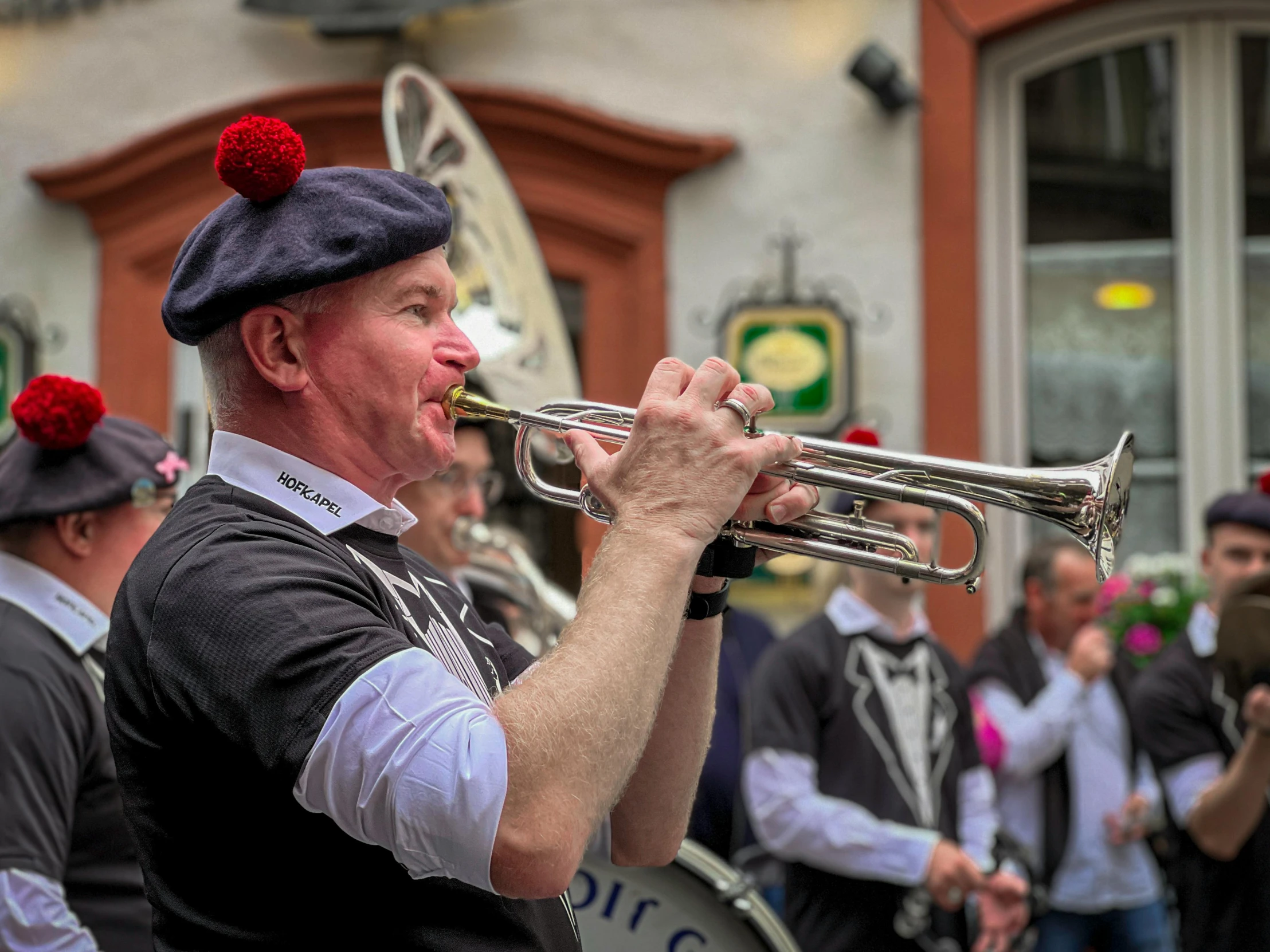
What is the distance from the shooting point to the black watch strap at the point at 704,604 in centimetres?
199

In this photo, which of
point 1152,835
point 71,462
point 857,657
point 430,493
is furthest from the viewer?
point 1152,835

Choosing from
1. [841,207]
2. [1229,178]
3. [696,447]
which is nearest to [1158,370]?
[1229,178]

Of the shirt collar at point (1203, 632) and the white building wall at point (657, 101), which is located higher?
the white building wall at point (657, 101)

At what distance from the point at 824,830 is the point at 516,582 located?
1025 millimetres

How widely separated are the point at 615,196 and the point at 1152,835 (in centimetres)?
359

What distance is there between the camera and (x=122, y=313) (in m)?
7.19

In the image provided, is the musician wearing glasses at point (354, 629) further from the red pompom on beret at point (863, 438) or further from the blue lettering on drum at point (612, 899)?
the red pompom on beret at point (863, 438)

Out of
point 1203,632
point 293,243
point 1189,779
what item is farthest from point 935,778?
point 293,243

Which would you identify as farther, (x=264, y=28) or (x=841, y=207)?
(x=264, y=28)

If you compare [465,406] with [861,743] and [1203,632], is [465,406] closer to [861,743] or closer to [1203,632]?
[861,743]

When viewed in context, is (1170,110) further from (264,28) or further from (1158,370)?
(264,28)

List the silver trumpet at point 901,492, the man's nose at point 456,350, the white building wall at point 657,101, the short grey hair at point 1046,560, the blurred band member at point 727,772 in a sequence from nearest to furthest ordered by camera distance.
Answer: the man's nose at point 456,350, the silver trumpet at point 901,492, the blurred band member at point 727,772, the short grey hair at point 1046,560, the white building wall at point 657,101

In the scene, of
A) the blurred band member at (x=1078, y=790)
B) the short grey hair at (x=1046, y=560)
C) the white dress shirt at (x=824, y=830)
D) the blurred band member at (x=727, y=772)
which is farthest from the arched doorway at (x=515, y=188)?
the white dress shirt at (x=824, y=830)

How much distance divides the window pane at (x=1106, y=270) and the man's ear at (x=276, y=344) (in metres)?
5.52
